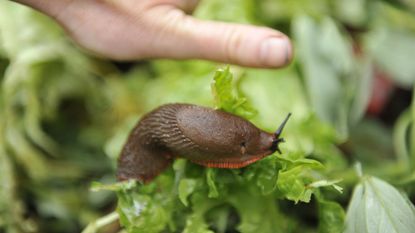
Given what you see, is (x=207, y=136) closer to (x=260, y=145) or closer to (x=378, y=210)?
(x=260, y=145)

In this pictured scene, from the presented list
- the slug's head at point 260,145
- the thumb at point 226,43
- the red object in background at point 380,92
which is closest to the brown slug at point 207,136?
the slug's head at point 260,145

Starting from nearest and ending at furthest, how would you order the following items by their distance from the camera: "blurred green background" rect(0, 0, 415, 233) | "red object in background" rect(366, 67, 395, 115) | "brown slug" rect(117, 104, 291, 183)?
"brown slug" rect(117, 104, 291, 183), "blurred green background" rect(0, 0, 415, 233), "red object in background" rect(366, 67, 395, 115)

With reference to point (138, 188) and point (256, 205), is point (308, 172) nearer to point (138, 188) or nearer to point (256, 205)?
point (256, 205)

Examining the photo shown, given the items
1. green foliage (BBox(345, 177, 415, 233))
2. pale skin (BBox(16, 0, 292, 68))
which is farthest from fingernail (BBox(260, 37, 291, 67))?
green foliage (BBox(345, 177, 415, 233))

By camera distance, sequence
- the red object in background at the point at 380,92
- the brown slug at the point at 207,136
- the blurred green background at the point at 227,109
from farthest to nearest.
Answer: the red object in background at the point at 380,92, the blurred green background at the point at 227,109, the brown slug at the point at 207,136

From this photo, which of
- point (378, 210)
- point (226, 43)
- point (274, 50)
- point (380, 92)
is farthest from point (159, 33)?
point (380, 92)

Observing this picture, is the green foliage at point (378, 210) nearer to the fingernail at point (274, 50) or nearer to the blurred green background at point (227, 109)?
the blurred green background at point (227, 109)

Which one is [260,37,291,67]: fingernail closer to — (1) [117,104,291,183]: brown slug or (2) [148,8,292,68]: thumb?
(2) [148,8,292,68]: thumb
